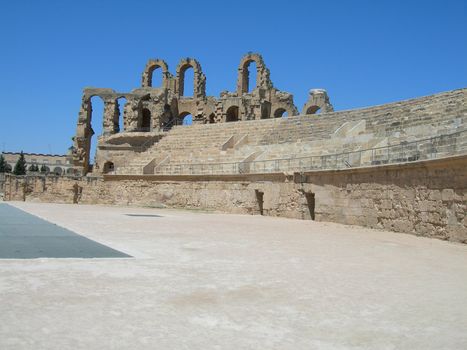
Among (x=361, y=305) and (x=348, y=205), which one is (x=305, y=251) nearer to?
(x=361, y=305)

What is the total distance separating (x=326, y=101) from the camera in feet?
107

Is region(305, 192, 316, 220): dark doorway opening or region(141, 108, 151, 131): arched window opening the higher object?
region(141, 108, 151, 131): arched window opening

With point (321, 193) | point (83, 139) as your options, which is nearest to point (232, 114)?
point (83, 139)

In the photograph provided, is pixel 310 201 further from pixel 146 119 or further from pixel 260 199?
pixel 146 119

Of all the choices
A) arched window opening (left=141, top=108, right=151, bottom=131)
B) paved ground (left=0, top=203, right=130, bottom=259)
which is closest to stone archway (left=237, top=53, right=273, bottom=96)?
arched window opening (left=141, top=108, right=151, bottom=131)

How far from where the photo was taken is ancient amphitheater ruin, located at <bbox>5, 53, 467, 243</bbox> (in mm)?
12219

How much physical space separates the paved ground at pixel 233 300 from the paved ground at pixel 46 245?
1.24 feet

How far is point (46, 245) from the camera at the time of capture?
7832mm

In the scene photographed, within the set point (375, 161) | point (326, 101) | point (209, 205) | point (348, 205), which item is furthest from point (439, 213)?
point (326, 101)

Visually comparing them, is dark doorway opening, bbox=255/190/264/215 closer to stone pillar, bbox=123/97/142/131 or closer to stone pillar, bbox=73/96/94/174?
stone pillar, bbox=123/97/142/131

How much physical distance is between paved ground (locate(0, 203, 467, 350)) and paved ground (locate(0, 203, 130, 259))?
38cm

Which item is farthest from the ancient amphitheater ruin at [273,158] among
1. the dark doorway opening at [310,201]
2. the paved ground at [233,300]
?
the paved ground at [233,300]

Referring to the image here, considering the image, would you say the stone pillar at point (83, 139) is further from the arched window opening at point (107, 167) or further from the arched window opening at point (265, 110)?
the arched window opening at point (265, 110)

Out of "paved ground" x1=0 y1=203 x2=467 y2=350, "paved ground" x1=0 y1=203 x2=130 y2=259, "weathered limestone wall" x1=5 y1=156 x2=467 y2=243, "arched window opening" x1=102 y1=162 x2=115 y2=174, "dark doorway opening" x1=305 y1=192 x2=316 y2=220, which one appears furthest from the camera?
"arched window opening" x1=102 y1=162 x2=115 y2=174
